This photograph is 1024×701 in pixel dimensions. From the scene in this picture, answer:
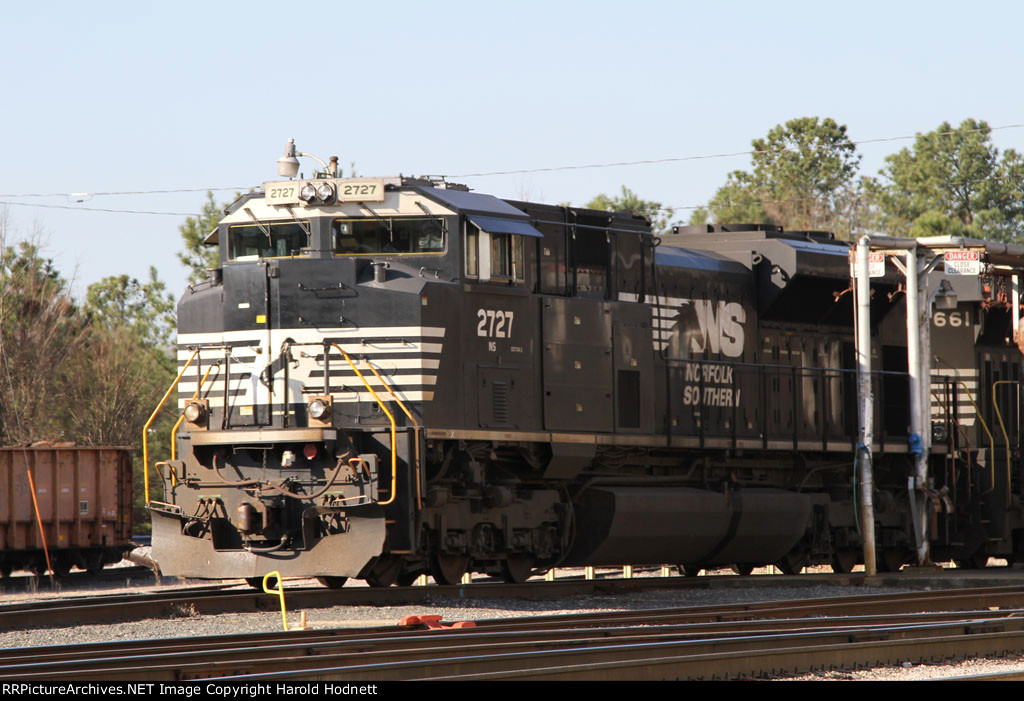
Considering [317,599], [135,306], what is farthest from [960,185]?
[317,599]

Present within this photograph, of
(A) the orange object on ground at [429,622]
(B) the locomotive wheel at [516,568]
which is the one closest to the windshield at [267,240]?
(B) the locomotive wheel at [516,568]

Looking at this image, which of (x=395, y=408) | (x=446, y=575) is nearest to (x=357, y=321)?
(x=395, y=408)

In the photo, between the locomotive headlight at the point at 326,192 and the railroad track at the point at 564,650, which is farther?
the locomotive headlight at the point at 326,192

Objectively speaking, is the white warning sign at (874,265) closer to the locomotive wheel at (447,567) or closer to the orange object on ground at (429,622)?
the locomotive wheel at (447,567)

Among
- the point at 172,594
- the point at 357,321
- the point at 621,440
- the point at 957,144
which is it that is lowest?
the point at 172,594

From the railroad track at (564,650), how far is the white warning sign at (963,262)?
738 centimetres

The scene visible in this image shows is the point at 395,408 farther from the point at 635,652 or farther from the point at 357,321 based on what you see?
the point at 635,652

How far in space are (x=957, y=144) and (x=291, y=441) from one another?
63.1 metres

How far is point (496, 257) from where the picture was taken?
14.2 m

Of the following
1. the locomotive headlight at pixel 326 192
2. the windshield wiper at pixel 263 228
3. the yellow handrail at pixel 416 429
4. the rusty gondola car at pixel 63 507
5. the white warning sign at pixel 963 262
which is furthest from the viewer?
the rusty gondola car at pixel 63 507

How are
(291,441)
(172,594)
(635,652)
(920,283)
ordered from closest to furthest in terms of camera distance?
(635,652) → (291,441) → (172,594) → (920,283)

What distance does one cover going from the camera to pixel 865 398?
58.4 ft

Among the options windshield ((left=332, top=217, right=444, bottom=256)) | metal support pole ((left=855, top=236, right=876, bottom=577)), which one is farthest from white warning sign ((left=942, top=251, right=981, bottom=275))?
windshield ((left=332, top=217, right=444, bottom=256))

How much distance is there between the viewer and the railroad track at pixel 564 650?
801 centimetres
